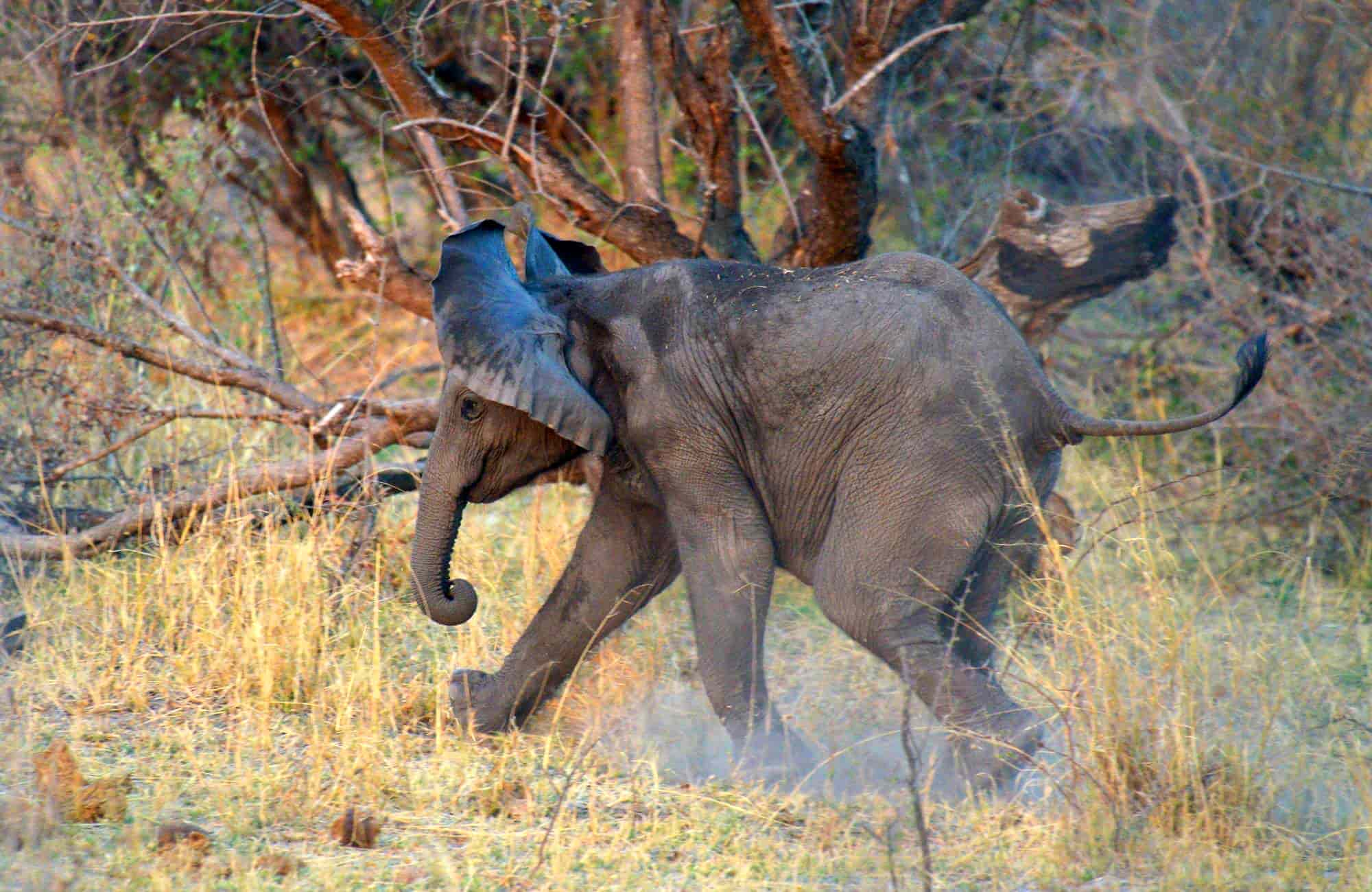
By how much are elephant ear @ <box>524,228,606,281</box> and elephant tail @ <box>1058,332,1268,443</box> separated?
1.89 m

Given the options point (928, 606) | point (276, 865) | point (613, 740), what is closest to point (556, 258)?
point (613, 740)

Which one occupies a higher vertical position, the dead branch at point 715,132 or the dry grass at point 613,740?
the dead branch at point 715,132

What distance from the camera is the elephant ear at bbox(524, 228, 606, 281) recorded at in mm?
5199

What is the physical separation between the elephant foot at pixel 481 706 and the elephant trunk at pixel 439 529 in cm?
36

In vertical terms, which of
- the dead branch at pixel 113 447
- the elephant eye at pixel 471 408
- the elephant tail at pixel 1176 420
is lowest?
the dead branch at pixel 113 447

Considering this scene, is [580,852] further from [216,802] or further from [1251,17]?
[1251,17]

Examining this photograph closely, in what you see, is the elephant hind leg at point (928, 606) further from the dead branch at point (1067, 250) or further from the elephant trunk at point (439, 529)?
the dead branch at point (1067, 250)

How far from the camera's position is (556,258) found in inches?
211

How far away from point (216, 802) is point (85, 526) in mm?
2956

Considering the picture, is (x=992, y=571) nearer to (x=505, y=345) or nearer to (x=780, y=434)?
(x=780, y=434)

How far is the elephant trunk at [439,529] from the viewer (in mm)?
4859

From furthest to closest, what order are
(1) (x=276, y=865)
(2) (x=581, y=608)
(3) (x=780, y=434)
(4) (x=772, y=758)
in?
1. (2) (x=581, y=608)
2. (3) (x=780, y=434)
3. (4) (x=772, y=758)
4. (1) (x=276, y=865)

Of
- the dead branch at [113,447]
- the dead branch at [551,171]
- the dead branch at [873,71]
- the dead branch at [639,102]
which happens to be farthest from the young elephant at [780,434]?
the dead branch at [113,447]

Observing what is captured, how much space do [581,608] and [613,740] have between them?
0.48m
